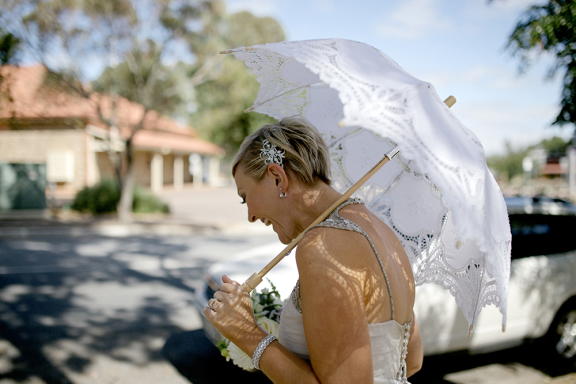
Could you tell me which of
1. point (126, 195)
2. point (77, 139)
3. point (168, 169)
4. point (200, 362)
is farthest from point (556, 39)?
point (168, 169)

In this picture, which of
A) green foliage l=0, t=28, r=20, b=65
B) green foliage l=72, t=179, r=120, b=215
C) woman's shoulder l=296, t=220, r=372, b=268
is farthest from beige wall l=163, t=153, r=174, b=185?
woman's shoulder l=296, t=220, r=372, b=268

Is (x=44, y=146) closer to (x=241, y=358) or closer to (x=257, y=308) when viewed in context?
(x=257, y=308)

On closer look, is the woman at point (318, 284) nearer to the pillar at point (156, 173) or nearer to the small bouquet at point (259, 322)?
the small bouquet at point (259, 322)

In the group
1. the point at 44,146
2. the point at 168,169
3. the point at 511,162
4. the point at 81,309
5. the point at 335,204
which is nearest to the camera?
the point at 335,204

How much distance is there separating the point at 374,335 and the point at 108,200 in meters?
17.1

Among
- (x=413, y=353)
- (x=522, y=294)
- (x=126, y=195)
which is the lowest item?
(x=126, y=195)

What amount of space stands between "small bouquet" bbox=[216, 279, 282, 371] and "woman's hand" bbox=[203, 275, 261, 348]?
30 cm

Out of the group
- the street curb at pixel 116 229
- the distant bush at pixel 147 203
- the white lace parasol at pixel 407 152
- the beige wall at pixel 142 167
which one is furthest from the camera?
the beige wall at pixel 142 167

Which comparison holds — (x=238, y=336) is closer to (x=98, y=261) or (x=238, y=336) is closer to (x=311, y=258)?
(x=311, y=258)

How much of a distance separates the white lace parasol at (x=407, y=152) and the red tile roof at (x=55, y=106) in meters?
4.96

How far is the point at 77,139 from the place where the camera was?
79.5 ft

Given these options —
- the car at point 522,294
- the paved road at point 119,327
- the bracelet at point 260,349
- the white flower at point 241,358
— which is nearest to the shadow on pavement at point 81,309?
the paved road at point 119,327

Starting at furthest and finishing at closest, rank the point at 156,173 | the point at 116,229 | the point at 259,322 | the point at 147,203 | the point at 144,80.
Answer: the point at 156,173, the point at 147,203, the point at 144,80, the point at 116,229, the point at 259,322

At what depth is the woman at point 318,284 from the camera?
1233 mm
